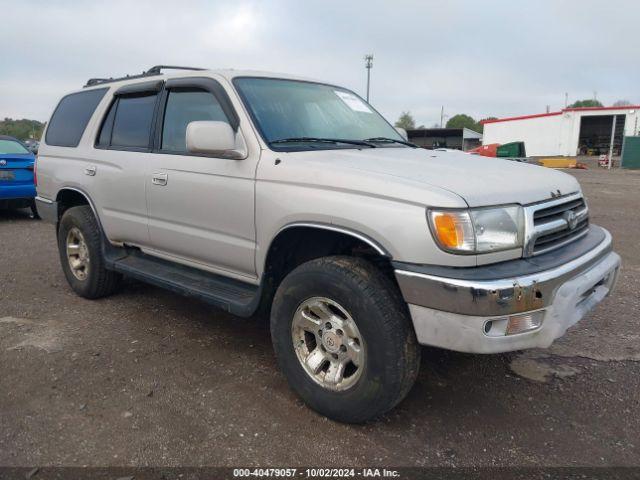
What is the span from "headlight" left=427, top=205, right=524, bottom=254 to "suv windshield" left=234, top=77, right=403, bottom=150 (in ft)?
3.80

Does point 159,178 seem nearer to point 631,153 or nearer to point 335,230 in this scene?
point 335,230

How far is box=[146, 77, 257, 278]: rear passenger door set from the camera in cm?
326

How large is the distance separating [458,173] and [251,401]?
175cm

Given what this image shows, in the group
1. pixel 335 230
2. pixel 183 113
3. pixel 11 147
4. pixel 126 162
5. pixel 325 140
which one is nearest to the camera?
pixel 335 230

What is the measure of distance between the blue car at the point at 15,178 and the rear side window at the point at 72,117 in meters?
4.46

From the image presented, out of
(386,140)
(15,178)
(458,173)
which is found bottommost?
(15,178)

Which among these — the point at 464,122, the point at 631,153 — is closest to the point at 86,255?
the point at 631,153

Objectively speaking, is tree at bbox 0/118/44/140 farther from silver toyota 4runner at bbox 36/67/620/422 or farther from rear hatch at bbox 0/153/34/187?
silver toyota 4runner at bbox 36/67/620/422

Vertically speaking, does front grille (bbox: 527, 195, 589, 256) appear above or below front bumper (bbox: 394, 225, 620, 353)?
above

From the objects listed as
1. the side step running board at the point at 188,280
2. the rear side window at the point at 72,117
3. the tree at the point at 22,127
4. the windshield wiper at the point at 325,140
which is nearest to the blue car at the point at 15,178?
the rear side window at the point at 72,117

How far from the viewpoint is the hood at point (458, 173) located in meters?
2.56

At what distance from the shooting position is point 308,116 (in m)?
3.62

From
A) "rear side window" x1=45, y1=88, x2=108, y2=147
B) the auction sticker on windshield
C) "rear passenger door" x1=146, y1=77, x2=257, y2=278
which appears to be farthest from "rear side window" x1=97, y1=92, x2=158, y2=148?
the auction sticker on windshield

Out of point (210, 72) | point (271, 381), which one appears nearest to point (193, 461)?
point (271, 381)
